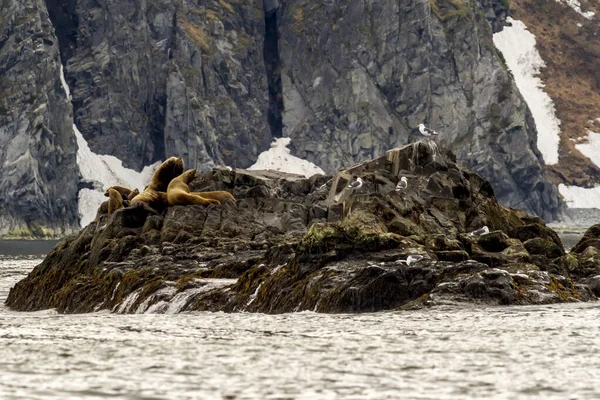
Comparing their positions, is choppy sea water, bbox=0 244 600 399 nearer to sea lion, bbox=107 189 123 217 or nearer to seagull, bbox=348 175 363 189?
seagull, bbox=348 175 363 189

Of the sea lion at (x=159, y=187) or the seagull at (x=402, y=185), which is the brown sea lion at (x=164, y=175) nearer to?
the sea lion at (x=159, y=187)

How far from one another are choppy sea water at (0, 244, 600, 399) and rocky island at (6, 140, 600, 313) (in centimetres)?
173

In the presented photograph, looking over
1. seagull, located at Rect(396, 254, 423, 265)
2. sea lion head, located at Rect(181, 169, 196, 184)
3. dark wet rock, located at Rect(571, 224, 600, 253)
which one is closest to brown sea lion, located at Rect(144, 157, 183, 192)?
sea lion head, located at Rect(181, 169, 196, 184)

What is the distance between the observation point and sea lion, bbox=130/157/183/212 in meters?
53.2

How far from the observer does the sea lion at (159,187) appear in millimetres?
53250

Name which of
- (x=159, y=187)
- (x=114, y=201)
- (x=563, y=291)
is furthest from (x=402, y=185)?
(x=114, y=201)

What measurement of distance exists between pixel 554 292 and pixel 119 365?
17.0m

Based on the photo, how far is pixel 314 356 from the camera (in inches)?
1025

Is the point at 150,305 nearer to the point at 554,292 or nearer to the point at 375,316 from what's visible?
the point at 375,316

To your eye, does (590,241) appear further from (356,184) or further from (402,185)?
(356,184)

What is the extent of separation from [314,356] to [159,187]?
3005cm

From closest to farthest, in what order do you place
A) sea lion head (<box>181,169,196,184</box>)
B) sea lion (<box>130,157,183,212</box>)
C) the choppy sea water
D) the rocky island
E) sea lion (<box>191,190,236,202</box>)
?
1. the choppy sea water
2. the rocky island
3. sea lion (<box>130,157,183,212</box>)
4. sea lion (<box>191,190,236,202</box>)
5. sea lion head (<box>181,169,196,184</box>)

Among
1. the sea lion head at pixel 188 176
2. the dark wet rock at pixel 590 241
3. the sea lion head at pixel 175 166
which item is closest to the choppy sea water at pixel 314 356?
the dark wet rock at pixel 590 241

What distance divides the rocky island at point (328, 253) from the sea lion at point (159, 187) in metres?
0.93
